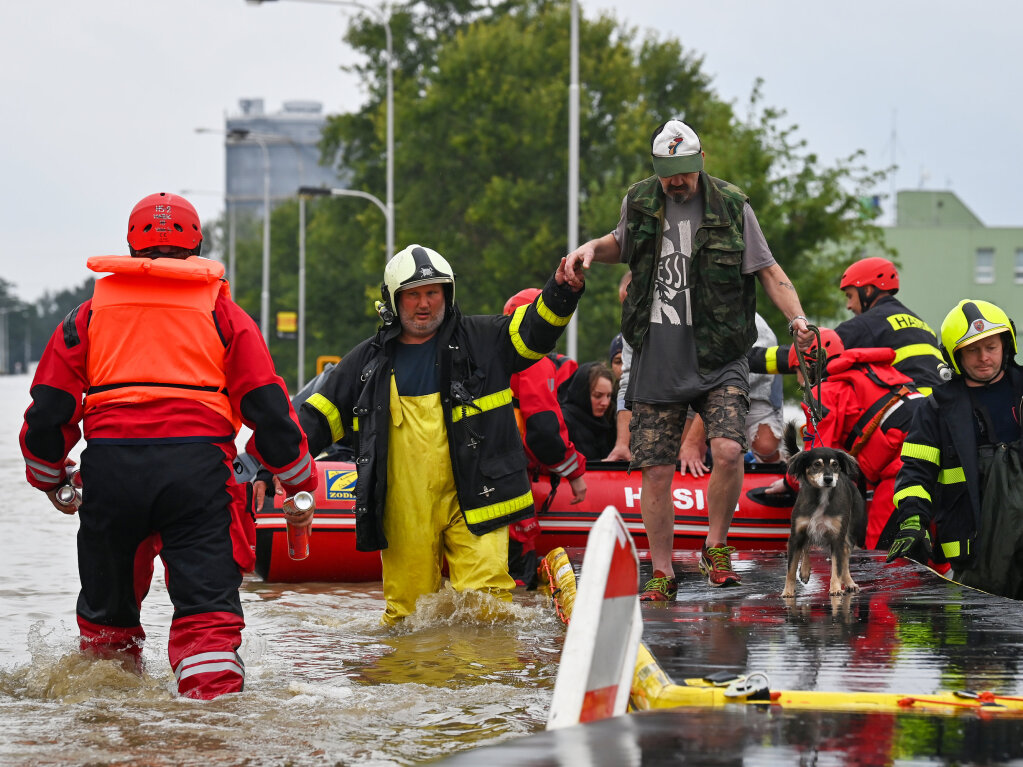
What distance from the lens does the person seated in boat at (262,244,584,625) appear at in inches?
314

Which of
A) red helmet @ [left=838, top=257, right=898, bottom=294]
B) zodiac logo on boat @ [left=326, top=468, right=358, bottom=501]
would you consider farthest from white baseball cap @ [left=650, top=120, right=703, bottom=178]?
zodiac logo on boat @ [left=326, top=468, right=358, bottom=501]

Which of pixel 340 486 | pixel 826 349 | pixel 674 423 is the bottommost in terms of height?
pixel 340 486

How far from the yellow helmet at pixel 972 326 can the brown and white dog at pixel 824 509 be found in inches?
33.7

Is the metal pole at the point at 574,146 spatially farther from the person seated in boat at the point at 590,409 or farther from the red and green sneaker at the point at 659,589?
the red and green sneaker at the point at 659,589

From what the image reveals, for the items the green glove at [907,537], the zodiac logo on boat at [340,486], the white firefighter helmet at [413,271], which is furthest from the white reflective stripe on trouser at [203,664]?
the zodiac logo on boat at [340,486]

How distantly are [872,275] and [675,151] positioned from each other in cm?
366

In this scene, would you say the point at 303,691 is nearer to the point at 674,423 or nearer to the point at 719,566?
the point at 674,423

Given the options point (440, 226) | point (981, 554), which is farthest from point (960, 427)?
point (440, 226)

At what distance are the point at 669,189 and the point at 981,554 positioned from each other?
2546 millimetres

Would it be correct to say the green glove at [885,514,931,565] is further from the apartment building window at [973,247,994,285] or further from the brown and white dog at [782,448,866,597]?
the apartment building window at [973,247,994,285]

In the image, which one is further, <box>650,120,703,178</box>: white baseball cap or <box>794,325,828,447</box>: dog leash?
<box>794,325,828,447</box>: dog leash

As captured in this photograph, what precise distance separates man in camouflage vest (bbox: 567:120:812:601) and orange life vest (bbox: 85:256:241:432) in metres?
2.12

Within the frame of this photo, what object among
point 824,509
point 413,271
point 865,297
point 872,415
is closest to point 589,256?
point 413,271

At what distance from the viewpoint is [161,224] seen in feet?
20.3
